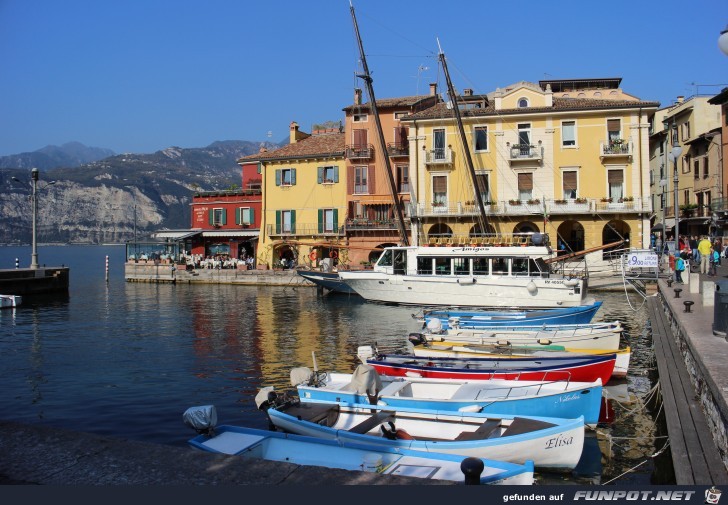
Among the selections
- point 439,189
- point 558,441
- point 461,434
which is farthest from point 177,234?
point 558,441

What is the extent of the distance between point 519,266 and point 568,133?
17886mm

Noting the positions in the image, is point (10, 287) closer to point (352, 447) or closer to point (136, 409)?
point (136, 409)

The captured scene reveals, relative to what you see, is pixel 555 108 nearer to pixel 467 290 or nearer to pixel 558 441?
pixel 467 290

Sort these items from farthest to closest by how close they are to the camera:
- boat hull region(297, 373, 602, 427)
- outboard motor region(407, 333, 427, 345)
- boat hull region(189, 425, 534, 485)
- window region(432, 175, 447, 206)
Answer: window region(432, 175, 447, 206) < outboard motor region(407, 333, 427, 345) < boat hull region(297, 373, 602, 427) < boat hull region(189, 425, 534, 485)

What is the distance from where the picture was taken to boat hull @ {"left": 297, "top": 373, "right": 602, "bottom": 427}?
41.4 ft

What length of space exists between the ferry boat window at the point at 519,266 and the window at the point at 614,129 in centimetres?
1795

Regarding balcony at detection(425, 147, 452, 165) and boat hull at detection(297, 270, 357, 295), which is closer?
boat hull at detection(297, 270, 357, 295)

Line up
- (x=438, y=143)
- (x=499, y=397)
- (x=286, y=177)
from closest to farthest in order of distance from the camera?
1. (x=499, y=397)
2. (x=438, y=143)
3. (x=286, y=177)

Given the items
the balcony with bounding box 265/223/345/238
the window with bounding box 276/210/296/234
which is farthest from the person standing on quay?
the window with bounding box 276/210/296/234

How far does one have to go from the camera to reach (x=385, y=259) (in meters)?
39.6

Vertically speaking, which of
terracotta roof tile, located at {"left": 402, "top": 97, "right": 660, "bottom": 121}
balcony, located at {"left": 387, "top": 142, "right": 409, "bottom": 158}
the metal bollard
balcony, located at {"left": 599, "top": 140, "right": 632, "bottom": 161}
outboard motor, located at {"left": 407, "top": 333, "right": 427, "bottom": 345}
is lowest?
outboard motor, located at {"left": 407, "top": 333, "right": 427, "bottom": 345}

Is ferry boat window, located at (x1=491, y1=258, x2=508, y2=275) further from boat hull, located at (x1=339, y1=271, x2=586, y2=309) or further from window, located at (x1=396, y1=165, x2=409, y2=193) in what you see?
window, located at (x1=396, y1=165, x2=409, y2=193)

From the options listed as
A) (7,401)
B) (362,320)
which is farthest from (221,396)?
(362,320)

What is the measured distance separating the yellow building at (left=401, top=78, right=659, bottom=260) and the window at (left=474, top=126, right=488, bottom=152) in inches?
3.1
